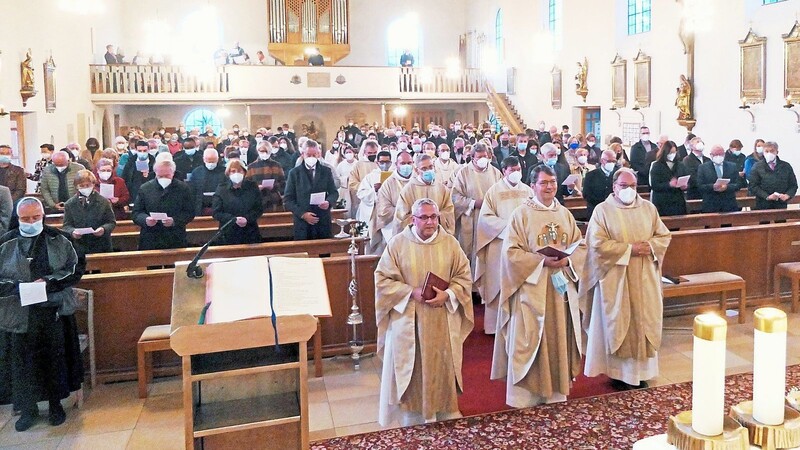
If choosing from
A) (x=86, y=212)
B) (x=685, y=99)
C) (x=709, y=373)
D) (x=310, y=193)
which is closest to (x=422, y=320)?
(x=709, y=373)

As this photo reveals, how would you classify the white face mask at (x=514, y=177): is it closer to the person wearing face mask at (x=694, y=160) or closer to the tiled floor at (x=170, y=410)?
the tiled floor at (x=170, y=410)

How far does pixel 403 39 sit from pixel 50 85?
1630 cm

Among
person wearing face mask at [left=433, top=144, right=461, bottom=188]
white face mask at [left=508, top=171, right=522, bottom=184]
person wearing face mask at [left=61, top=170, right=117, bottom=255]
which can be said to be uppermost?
person wearing face mask at [left=433, top=144, right=461, bottom=188]

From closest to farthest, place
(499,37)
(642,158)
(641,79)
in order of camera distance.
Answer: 1. (642,158)
2. (641,79)
3. (499,37)

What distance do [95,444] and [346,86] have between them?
64.0ft

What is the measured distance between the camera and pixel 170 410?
19.1ft

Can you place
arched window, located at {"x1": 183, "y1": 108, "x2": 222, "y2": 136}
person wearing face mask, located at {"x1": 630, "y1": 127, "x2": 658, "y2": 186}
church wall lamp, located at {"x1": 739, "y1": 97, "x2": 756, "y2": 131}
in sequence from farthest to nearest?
arched window, located at {"x1": 183, "y1": 108, "x2": 222, "y2": 136}, church wall lamp, located at {"x1": 739, "y1": 97, "x2": 756, "y2": 131}, person wearing face mask, located at {"x1": 630, "y1": 127, "x2": 658, "y2": 186}

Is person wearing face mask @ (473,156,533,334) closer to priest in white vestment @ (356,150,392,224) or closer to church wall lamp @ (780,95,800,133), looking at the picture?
priest in white vestment @ (356,150,392,224)

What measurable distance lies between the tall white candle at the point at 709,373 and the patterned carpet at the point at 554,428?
2.74 m

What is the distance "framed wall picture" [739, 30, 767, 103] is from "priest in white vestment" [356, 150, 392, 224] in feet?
26.8

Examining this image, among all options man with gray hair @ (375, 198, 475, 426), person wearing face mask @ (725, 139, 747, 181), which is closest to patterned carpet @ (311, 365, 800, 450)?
man with gray hair @ (375, 198, 475, 426)

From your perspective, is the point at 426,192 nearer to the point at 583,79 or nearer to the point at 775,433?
the point at 775,433

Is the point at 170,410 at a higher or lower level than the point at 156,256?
lower

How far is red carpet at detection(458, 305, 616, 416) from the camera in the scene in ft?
18.8
